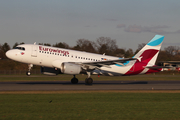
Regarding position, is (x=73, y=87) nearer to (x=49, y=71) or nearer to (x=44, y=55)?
(x=44, y=55)

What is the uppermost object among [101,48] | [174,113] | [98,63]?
[101,48]

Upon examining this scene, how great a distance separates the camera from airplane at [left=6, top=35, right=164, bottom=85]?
89.1ft

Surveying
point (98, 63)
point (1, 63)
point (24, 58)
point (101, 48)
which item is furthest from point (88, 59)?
point (101, 48)

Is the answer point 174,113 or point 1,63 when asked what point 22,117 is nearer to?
point 174,113

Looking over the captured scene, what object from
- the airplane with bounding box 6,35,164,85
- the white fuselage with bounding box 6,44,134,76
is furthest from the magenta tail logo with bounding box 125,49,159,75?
the white fuselage with bounding box 6,44,134,76

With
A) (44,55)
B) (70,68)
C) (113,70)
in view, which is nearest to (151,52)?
(113,70)

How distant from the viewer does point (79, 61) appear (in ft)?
94.8

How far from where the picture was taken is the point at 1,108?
1152 cm

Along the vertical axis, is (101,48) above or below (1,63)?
above

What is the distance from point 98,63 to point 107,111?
16.7m

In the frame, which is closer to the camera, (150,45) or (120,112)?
(120,112)

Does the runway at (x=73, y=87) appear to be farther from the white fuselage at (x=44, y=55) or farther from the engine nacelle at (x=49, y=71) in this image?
the white fuselage at (x=44, y=55)

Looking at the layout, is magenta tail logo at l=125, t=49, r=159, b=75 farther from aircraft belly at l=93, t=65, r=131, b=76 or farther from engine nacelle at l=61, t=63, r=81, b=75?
engine nacelle at l=61, t=63, r=81, b=75

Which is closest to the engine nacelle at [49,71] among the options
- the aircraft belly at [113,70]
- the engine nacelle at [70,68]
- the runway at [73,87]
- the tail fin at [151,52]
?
the runway at [73,87]
